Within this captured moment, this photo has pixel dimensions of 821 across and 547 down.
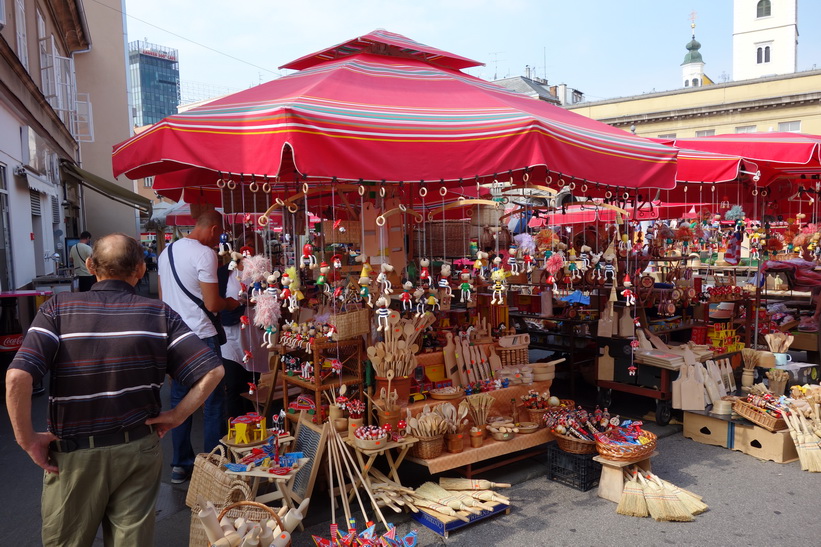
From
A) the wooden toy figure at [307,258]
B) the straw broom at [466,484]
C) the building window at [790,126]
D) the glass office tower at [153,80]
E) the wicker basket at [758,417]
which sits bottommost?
the straw broom at [466,484]

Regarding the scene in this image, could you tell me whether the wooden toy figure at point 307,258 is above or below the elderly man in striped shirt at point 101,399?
above

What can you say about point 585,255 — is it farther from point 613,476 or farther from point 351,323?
point 351,323

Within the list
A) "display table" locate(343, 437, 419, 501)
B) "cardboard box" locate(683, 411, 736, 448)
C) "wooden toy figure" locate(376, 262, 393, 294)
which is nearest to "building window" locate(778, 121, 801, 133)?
"cardboard box" locate(683, 411, 736, 448)

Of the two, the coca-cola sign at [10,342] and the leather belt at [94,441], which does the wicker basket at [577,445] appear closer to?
the leather belt at [94,441]

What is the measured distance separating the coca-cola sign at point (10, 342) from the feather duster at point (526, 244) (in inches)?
232

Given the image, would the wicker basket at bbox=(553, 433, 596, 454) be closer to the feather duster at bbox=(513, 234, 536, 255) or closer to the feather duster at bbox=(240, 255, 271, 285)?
the feather duster at bbox=(513, 234, 536, 255)

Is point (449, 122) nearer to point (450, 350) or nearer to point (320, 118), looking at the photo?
point (320, 118)

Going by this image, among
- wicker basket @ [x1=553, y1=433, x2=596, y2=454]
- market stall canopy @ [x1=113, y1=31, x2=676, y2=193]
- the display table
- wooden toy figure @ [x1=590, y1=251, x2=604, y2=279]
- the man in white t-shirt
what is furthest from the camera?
wooden toy figure @ [x1=590, y1=251, x2=604, y2=279]

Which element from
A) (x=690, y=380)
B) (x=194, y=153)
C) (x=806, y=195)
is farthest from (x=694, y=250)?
(x=194, y=153)

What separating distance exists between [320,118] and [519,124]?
1272mm

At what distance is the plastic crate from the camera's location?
14.3 ft

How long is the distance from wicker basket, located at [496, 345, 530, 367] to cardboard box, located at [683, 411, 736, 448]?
170 centimetres

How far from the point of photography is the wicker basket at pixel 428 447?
407 cm

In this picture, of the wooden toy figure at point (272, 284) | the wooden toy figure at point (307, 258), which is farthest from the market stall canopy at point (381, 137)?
the wooden toy figure at point (272, 284)
